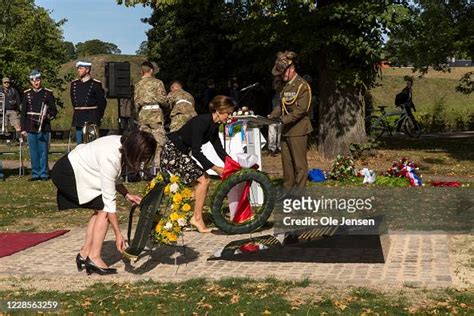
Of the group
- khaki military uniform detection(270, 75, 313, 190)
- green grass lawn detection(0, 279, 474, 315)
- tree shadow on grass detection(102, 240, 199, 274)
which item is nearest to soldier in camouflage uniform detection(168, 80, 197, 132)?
khaki military uniform detection(270, 75, 313, 190)

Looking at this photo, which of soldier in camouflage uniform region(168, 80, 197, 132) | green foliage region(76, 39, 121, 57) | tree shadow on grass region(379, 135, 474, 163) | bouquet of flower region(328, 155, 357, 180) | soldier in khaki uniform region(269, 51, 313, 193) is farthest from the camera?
green foliage region(76, 39, 121, 57)

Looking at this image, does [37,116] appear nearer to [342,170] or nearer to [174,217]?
[342,170]

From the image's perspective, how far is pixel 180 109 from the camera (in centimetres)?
1370

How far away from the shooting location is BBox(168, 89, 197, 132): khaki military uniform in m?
13.7

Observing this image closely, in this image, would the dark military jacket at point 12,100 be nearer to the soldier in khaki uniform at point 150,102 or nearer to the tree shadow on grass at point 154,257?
the soldier in khaki uniform at point 150,102

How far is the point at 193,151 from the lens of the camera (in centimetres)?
855

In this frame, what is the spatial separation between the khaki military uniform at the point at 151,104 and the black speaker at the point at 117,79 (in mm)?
3873

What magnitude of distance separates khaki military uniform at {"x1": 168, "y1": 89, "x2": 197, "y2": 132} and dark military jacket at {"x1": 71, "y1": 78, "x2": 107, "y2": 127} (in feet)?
4.26

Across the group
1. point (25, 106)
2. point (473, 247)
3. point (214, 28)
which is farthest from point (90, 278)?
point (214, 28)

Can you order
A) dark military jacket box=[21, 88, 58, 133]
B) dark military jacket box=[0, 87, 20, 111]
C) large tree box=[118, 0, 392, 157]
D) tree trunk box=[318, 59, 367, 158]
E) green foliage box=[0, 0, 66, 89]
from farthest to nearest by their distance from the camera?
green foliage box=[0, 0, 66, 89] < tree trunk box=[318, 59, 367, 158] < dark military jacket box=[0, 87, 20, 111] < large tree box=[118, 0, 392, 157] < dark military jacket box=[21, 88, 58, 133]

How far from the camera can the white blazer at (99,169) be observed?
6.71 meters

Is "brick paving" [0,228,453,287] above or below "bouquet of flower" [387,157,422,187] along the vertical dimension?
below

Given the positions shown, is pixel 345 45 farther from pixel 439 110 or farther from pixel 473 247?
pixel 439 110

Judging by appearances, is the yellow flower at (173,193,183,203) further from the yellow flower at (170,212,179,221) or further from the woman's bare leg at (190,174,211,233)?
the woman's bare leg at (190,174,211,233)
